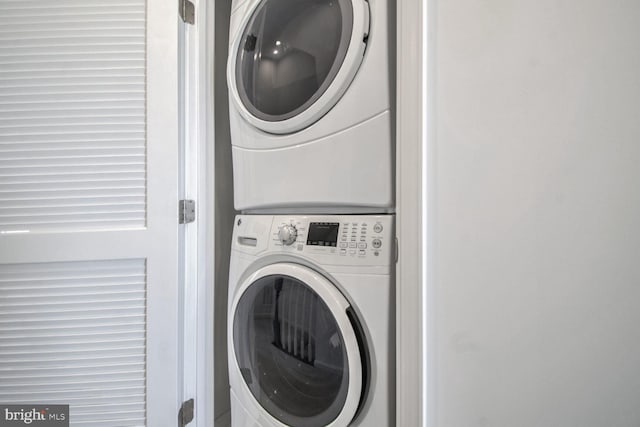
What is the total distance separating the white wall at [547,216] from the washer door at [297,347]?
1.23 ft

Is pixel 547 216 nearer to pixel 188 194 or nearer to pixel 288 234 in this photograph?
pixel 288 234

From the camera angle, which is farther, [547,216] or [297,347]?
[297,347]

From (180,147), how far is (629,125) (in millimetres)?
1302

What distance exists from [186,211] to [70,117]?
0.57 metres

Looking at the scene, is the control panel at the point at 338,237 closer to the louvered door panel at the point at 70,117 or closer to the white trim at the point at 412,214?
the white trim at the point at 412,214

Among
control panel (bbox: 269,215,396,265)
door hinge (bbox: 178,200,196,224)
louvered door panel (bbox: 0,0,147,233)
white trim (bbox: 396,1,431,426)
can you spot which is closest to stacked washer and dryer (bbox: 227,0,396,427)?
control panel (bbox: 269,215,396,265)

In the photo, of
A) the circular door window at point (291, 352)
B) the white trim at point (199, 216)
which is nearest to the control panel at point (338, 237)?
the circular door window at point (291, 352)

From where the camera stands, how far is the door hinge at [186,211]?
1197 millimetres

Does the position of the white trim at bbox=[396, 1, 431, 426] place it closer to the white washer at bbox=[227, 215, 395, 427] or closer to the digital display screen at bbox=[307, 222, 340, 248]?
the white washer at bbox=[227, 215, 395, 427]

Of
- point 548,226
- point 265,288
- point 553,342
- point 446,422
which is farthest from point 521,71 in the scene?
point 265,288

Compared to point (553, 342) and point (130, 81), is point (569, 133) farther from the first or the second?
point (130, 81)

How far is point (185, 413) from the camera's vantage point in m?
1.19

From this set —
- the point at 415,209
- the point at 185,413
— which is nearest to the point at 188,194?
the point at 185,413

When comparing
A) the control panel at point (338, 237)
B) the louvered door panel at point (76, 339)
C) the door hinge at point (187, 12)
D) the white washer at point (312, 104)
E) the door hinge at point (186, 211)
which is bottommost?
the louvered door panel at point (76, 339)
